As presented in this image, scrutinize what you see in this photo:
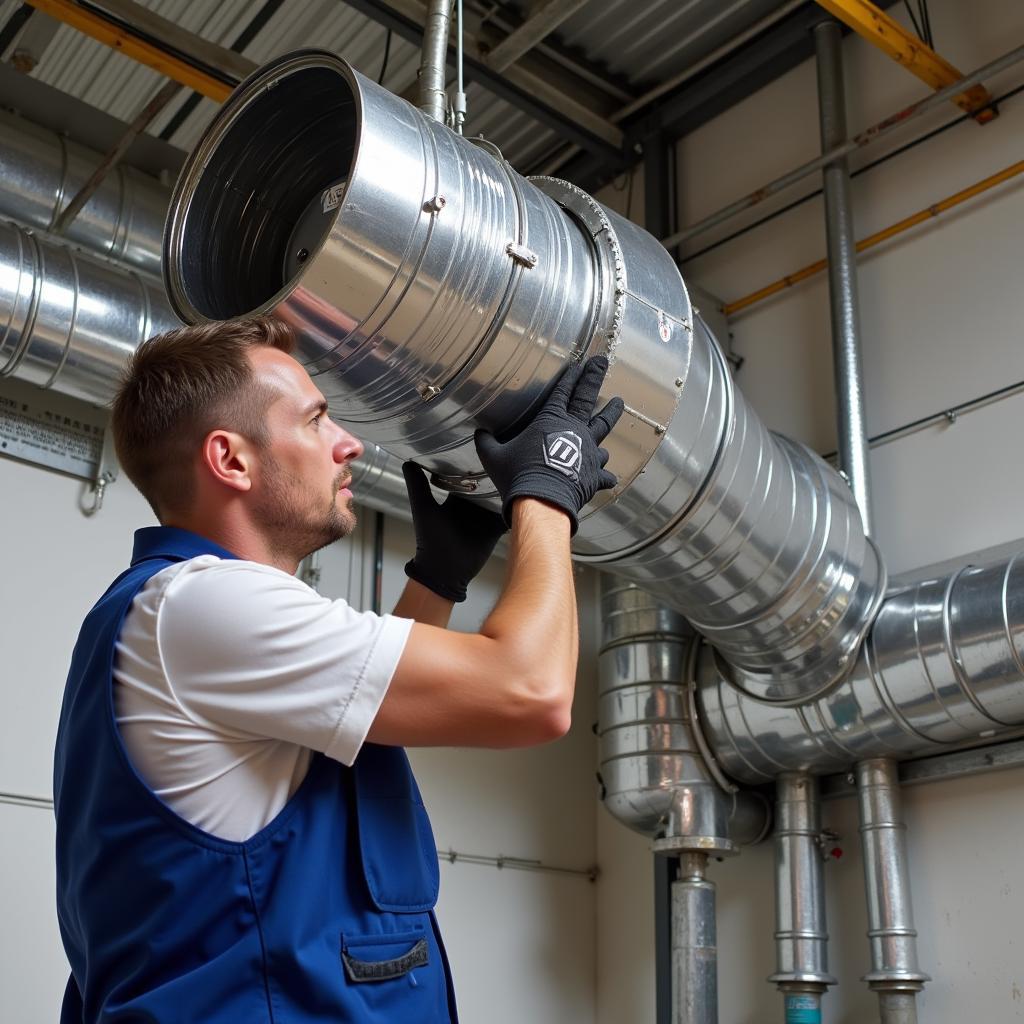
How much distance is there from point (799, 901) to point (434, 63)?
7.05 feet

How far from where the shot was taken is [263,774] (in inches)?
44.1

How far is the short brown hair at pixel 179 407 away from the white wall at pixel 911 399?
2226mm

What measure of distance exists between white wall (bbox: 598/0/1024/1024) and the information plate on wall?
75.4 inches

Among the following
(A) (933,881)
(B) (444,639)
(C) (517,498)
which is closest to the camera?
(B) (444,639)

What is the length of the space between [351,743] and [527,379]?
0.71 meters

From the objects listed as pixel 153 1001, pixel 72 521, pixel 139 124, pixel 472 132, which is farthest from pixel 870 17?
pixel 153 1001

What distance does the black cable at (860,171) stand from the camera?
10.6ft

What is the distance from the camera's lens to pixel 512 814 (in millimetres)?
3693

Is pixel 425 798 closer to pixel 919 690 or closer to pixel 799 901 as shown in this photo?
pixel 799 901

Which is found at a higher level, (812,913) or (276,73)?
(276,73)

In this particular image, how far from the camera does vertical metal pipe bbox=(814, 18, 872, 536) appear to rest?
10.1 feet

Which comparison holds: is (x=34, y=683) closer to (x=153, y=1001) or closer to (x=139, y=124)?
(x=139, y=124)

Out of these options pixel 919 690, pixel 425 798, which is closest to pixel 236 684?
pixel 919 690

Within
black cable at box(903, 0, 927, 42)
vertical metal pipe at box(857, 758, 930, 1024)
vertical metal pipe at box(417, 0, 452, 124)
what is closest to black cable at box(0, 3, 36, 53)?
vertical metal pipe at box(417, 0, 452, 124)
